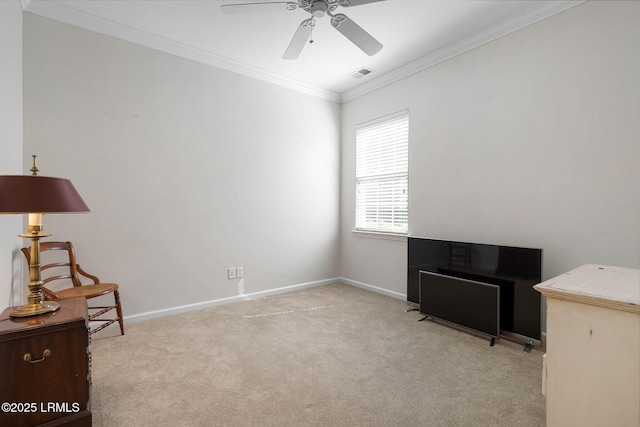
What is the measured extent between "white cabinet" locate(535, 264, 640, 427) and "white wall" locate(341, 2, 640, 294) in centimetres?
211

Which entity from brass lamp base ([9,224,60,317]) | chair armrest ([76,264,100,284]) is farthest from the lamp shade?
chair armrest ([76,264,100,284])

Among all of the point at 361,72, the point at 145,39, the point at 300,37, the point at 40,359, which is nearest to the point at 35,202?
the point at 40,359

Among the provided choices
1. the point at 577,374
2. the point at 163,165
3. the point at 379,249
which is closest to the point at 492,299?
the point at 379,249

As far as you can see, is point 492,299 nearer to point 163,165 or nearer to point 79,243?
point 163,165

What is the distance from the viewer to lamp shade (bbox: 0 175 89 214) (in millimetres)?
1370

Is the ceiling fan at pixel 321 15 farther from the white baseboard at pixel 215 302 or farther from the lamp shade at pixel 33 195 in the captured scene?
the white baseboard at pixel 215 302

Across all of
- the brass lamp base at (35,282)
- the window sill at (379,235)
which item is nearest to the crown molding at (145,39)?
the window sill at (379,235)

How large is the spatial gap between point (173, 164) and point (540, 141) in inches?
135

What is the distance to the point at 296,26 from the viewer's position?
2.92 m

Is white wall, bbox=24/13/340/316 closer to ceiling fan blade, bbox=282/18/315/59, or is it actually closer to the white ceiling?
the white ceiling

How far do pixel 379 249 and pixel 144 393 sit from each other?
2.92 metres

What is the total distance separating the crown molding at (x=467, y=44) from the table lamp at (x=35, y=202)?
3.42 m

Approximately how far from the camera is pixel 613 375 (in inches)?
25.0

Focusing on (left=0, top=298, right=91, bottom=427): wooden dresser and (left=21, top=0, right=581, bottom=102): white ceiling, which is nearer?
(left=0, top=298, right=91, bottom=427): wooden dresser
